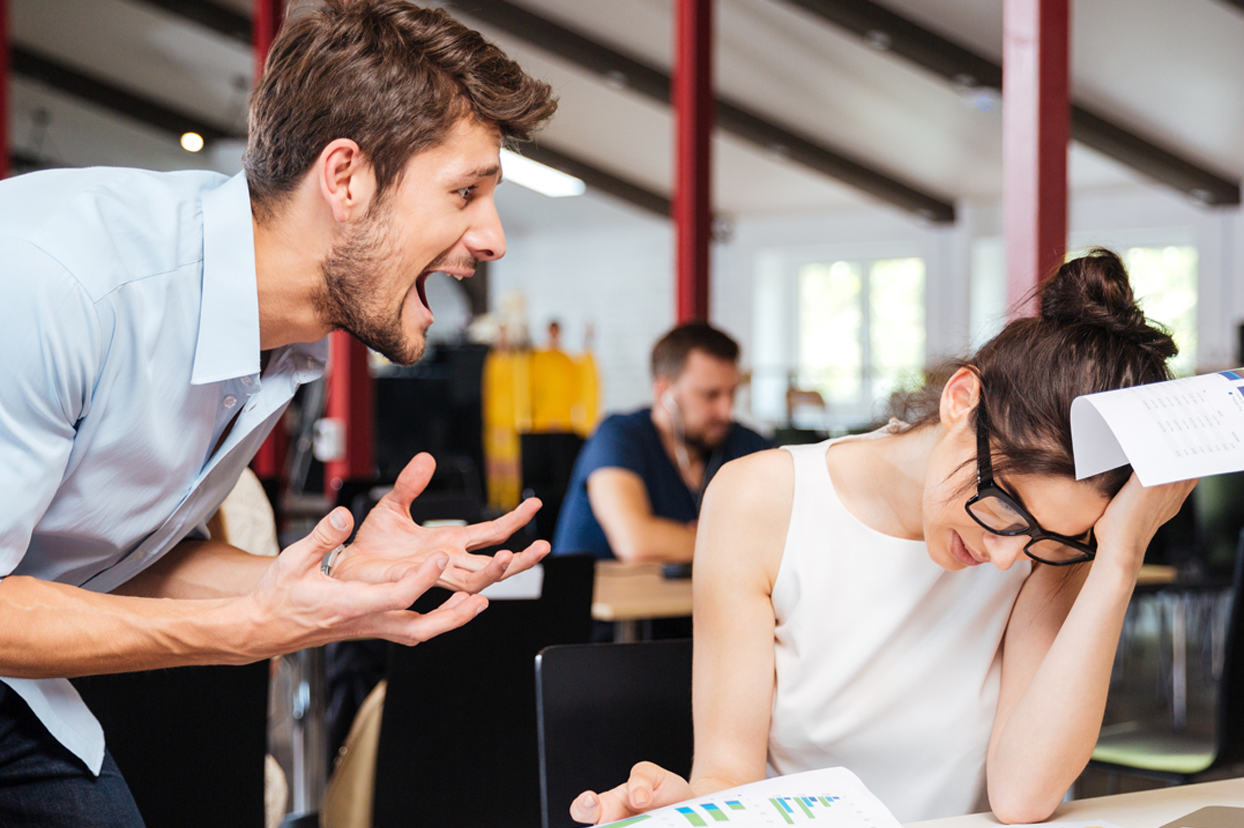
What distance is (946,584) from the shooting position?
55.0 inches

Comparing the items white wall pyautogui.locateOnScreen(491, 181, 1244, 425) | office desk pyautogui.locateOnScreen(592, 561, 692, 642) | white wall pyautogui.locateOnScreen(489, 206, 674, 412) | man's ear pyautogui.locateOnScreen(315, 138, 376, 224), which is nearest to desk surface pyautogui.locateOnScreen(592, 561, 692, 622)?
office desk pyautogui.locateOnScreen(592, 561, 692, 642)

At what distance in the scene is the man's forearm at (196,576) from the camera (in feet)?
4.46

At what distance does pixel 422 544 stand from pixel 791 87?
801 centimetres

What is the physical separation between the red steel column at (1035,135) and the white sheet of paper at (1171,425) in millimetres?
1769

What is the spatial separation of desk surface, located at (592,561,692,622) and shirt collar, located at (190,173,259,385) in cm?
106

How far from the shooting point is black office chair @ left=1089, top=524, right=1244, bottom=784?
2148 mm

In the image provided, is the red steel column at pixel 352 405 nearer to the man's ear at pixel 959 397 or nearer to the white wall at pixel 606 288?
the man's ear at pixel 959 397

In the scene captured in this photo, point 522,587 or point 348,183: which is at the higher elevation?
point 348,183

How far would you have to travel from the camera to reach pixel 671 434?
3170mm

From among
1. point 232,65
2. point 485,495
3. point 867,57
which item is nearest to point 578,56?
point 867,57

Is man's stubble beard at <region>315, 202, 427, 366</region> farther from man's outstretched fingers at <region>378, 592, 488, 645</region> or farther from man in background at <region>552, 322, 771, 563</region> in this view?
man in background at <region>552, 322, 771, 563</region>

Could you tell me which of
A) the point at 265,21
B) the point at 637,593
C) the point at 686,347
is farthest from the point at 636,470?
the point at 265,21

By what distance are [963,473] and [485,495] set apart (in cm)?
883

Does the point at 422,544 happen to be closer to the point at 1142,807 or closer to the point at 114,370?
the point at 114,370
